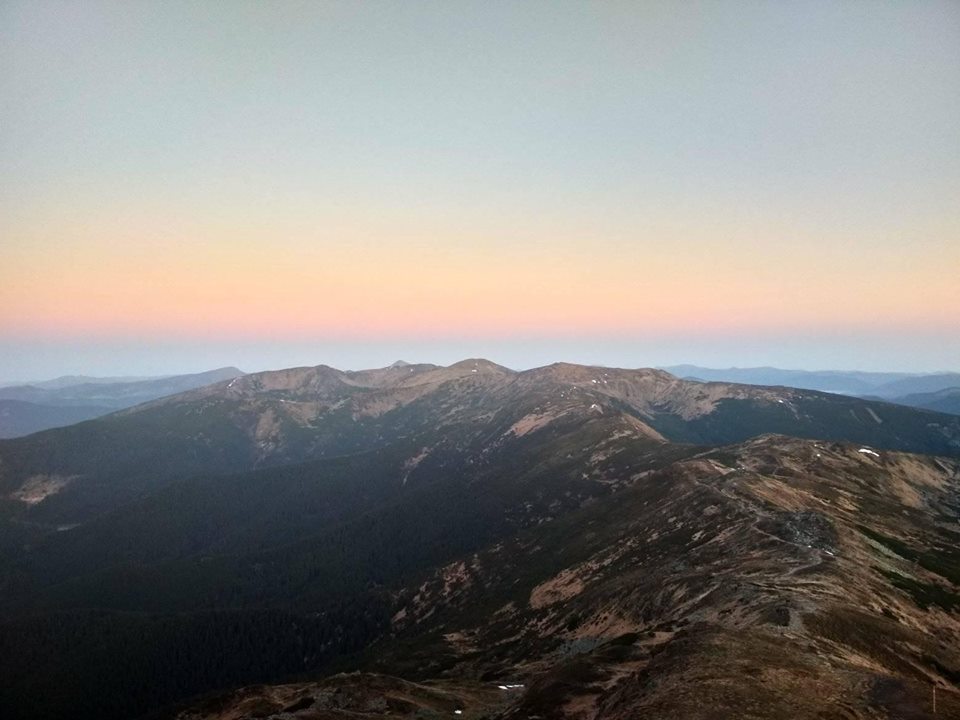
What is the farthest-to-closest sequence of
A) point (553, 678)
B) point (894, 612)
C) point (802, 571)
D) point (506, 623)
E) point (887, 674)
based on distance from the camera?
Answer: point (506, 623) → point (802, 571) → point (894, 612) → point (553, 678) → point (887, 674)

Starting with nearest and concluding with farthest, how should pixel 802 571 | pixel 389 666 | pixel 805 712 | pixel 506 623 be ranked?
pixel 805 712 → pixel 802 571 → pixel 389 666 → pixel 506 623

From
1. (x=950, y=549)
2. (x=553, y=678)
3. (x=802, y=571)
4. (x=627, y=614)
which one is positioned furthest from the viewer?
(x=950, y=549)

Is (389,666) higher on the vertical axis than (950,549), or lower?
lower

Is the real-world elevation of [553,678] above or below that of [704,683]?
below

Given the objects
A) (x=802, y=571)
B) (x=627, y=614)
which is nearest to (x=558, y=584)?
(x=627, y=614)

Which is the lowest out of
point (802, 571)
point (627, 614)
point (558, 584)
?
point (558, 584)

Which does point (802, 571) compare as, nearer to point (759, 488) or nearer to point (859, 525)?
point (859, 525)

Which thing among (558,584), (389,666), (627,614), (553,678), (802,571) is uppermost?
(802,571)

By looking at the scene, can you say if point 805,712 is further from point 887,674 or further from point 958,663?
point 958,663

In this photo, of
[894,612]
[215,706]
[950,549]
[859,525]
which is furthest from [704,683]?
[950,549]

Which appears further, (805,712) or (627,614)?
(627,614)
